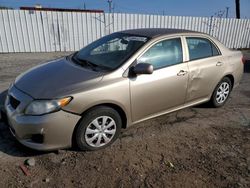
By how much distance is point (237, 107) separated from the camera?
5172 mm

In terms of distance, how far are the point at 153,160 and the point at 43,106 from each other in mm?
1579

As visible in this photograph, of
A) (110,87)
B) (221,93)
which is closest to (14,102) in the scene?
(110,87)

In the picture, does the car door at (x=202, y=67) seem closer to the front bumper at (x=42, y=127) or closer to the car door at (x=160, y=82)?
the car door at (x=160, y=82)

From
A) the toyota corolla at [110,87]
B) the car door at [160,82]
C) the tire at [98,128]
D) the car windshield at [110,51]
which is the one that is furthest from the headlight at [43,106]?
the car door at [160,82]

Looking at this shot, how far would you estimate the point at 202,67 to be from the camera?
429cm

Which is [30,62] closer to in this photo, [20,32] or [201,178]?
[20,32]

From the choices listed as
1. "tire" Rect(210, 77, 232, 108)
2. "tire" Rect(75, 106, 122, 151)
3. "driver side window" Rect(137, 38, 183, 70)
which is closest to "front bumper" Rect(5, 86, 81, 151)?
"tire" Rect(75, 106, 122, 151)

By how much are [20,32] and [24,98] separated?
340 inches

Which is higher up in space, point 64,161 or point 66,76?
point 66,76

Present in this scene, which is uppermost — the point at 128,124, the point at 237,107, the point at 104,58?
the point at 104,58

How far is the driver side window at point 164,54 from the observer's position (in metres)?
3.64

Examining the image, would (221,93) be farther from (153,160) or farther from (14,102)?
(14,102)

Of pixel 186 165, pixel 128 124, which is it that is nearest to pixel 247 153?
pixel 186 165

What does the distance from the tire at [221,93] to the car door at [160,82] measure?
1.04m
